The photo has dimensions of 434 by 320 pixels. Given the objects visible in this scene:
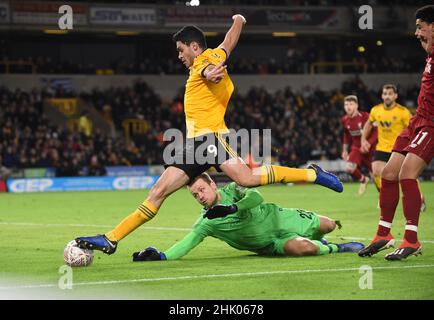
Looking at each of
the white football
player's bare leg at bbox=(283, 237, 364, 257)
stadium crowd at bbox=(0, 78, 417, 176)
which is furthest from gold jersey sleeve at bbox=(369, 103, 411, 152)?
stadium crowd at bbox=(0, 78, 417, 176)

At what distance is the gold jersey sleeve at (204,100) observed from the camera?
34.0 feet

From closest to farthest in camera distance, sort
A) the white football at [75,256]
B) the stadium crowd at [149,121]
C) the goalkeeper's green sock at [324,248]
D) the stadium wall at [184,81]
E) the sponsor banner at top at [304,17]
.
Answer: the white football at [75,256], the goalkeeper's green sock at [324,248], the stadium crowd at [149,121], the stadium wall at [184,81], the sponsor banner at top at [304,17]

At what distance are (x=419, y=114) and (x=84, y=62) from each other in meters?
34.5

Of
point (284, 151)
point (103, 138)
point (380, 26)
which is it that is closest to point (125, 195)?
point (103, 138)

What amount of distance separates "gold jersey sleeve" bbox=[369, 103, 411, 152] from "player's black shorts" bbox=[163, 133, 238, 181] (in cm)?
874

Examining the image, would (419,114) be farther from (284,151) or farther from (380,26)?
(380,26)

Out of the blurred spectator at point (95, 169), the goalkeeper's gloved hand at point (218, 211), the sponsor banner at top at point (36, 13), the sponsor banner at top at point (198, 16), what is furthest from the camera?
the sponsor banner at top at point (198, 16)

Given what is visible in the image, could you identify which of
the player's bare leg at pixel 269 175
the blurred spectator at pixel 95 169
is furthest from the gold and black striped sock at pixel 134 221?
the blurred spectator at pixel 95 169

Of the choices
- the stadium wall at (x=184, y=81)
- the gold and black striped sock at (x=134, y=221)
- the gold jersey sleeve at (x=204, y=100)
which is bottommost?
the gold and black striped sock at (x=134, y=221)

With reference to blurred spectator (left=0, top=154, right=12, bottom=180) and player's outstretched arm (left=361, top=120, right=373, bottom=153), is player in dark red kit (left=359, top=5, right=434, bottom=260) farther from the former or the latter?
blurred spectator (left=0, top=154, right=12, bottom=180)

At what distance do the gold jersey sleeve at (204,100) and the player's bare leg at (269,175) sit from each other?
533 mm

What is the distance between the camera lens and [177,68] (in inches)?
1688

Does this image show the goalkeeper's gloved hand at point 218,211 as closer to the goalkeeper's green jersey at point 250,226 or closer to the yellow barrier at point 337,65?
the goalkeeper's green jersey at point 250,226

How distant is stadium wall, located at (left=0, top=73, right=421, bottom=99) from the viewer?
131ft
